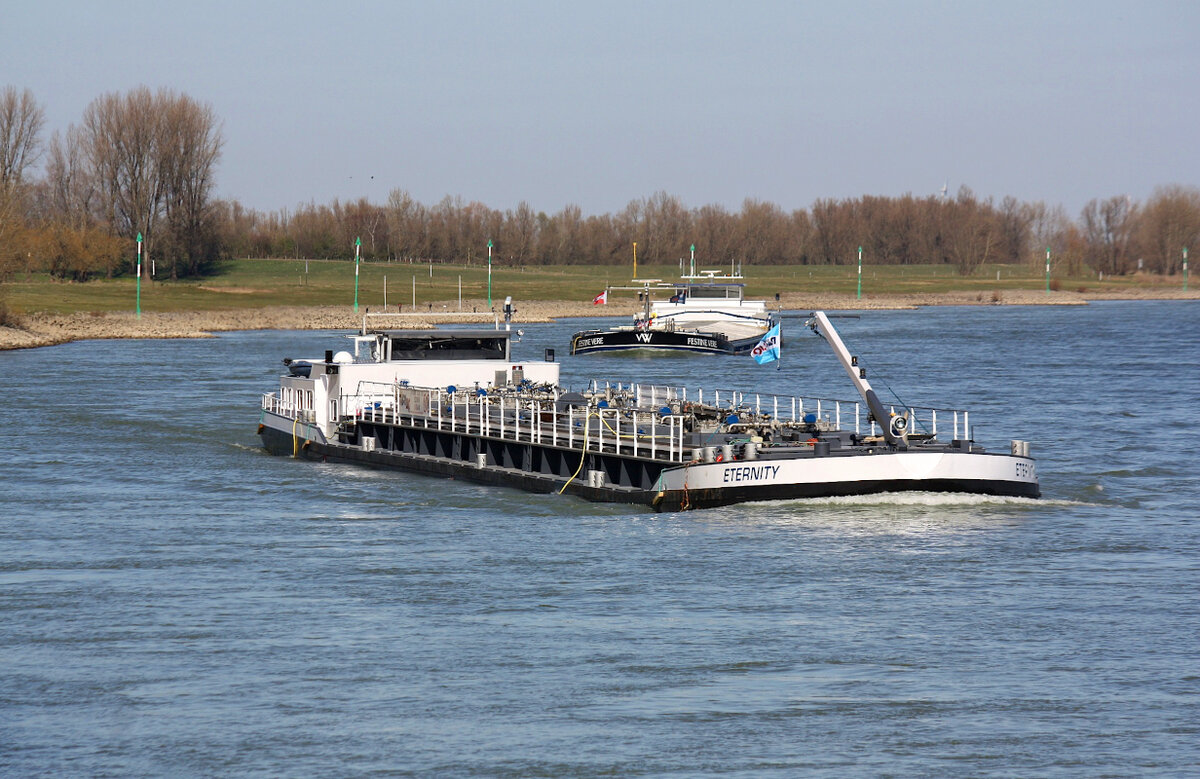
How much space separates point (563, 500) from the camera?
32719 mm

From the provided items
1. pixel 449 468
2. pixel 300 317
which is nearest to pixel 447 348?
pixel 449 468

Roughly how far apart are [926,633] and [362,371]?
24.5 m

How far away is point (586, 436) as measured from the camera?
107ft

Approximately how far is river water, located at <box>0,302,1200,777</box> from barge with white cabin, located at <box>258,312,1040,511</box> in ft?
2.21

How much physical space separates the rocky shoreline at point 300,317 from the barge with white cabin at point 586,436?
26.5 m

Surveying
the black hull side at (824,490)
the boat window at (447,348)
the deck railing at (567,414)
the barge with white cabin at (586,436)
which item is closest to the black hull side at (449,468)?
the barge with white cabin at (586,436)

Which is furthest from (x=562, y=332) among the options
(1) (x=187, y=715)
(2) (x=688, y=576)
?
(1) (x=187, y=715)

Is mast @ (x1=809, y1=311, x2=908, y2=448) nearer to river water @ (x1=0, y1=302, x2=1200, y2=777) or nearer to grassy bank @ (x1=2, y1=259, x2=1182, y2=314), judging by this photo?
river water @ (x1=0, y1=302, x2=1200, y2=777)

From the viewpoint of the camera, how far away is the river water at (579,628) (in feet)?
53.9

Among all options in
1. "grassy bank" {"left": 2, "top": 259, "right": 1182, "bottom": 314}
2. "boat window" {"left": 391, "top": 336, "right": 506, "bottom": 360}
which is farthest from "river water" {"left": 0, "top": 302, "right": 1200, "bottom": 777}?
"grassy bank" {"left": 2, "top": 259, "right": 1182, "bottom": 314}

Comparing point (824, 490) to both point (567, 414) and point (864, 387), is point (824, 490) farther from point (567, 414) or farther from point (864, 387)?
point (567, 414)

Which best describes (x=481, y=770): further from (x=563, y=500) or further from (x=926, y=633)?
(x=563, y=500)

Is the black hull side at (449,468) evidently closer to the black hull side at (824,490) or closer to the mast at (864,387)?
the black hull side at (824,490)

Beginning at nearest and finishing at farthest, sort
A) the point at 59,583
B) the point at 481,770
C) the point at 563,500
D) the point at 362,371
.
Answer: the point at 481,770
the point at 59,583
the point at 563,500
the point at 362,371
